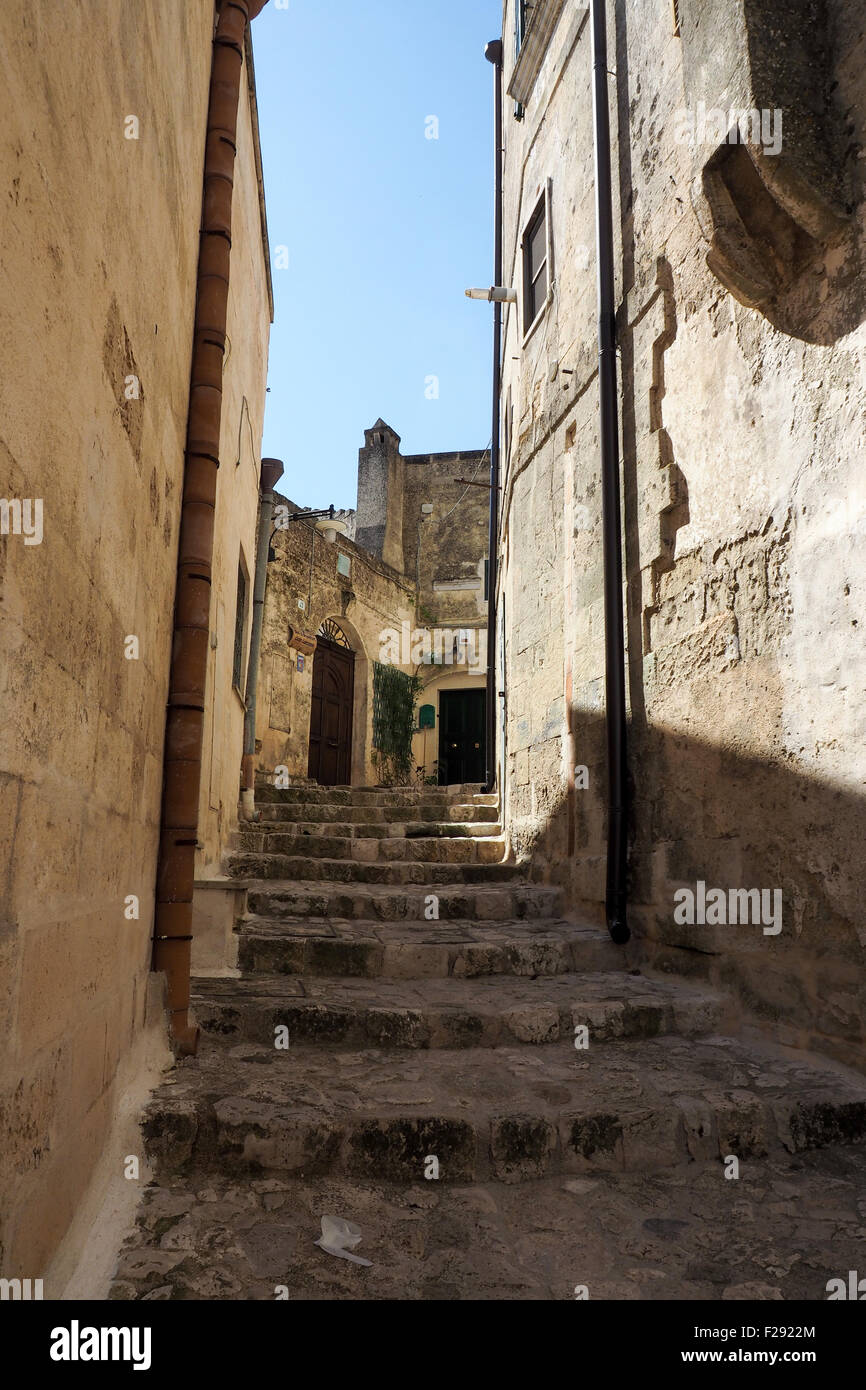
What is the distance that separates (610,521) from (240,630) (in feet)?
11.8

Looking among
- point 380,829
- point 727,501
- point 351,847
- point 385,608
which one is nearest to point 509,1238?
point 727,501

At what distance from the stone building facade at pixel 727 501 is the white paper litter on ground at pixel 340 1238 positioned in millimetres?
1854

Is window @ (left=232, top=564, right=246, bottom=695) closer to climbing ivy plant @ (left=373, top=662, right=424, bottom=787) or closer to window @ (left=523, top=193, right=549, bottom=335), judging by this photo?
window @ (left=523, top=193, right=549, bottom=335)

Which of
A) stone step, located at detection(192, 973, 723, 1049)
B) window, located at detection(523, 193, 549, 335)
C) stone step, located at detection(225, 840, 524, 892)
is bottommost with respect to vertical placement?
stone step, located at detection(192, 973, 723, 1049)

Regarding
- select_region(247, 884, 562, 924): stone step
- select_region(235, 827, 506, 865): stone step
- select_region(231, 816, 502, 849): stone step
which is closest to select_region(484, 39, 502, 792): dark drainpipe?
select_region(231, 816, 502, 849): stone step

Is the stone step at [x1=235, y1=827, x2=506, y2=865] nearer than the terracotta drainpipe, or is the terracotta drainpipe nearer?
the terracotta drainpipe

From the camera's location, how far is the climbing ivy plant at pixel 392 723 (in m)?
14.7

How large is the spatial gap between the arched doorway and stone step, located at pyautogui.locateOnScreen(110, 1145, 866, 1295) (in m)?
10.6

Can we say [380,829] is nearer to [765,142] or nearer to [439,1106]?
[439,1106]

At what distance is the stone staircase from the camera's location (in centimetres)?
209

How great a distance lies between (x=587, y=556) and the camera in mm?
5172
